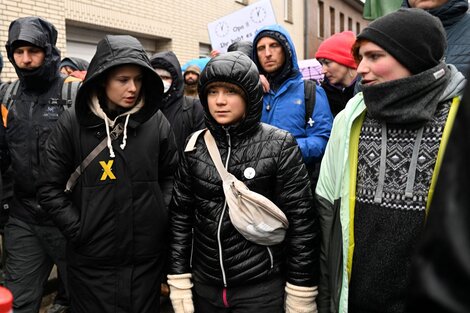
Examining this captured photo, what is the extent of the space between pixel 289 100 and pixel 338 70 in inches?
32.0

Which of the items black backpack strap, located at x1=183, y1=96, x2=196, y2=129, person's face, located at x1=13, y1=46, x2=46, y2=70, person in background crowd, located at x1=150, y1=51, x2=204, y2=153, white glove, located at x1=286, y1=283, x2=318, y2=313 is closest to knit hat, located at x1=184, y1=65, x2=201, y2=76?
person in background crowd, located at x1=150, y1=51, x2=204, y2=153

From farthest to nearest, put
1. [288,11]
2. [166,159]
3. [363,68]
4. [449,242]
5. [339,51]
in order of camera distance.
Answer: [288,11] < [339,51] < [166,159] < [363,68] < [449,242]

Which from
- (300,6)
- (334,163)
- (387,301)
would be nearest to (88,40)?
(334,163)

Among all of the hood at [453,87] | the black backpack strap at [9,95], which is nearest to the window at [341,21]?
the black backpack strap at [9,95]

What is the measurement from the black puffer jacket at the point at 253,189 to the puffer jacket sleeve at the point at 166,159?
46cm

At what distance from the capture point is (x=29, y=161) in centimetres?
282

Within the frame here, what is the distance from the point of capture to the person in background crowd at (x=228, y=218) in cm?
199

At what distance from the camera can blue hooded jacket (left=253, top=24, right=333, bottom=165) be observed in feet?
9.09

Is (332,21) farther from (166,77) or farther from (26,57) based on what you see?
(26,57)

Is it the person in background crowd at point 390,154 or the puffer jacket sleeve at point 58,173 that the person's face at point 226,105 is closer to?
the person in background crowd at point 390,154

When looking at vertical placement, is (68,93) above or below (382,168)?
above

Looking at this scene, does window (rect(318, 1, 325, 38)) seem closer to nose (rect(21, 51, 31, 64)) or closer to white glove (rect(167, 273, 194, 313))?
nose (rect(21, 51, 31, 64))

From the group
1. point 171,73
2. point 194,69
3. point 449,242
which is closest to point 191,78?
point 194,69

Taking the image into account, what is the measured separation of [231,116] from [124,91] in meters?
0.73
